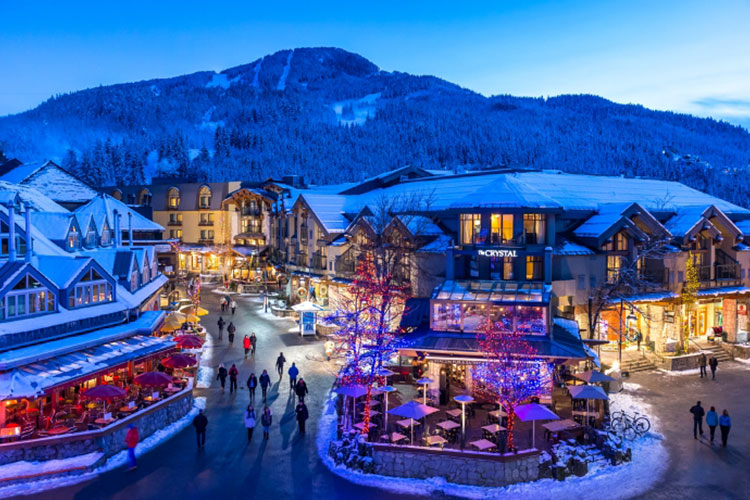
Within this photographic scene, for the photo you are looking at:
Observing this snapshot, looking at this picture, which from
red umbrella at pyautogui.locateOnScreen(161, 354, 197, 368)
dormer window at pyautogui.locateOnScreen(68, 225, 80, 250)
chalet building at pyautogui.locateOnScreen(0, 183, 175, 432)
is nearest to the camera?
chalet building at pyautogui.locateOnScreen(0, 183, 175, 432)

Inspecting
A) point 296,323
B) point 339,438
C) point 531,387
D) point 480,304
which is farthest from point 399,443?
point 296,323

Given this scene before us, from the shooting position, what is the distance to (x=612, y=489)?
19.1 metres

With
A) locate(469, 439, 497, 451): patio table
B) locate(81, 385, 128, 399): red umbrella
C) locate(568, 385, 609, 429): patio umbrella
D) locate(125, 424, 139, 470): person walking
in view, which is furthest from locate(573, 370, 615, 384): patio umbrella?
locate(81, 385, 128, 399): red umbrella

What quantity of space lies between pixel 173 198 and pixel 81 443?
67535 mm

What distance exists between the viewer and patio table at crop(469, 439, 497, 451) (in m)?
20.6

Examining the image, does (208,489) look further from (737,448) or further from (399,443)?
(737,448)

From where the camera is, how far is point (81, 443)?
20.6 meters

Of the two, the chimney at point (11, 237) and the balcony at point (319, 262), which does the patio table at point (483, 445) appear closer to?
the chimney at point (11, 237)

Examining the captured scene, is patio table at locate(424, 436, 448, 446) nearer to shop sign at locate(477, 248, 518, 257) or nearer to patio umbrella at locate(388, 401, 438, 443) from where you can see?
patio umbrella at locate(388, 401, 438, 443)

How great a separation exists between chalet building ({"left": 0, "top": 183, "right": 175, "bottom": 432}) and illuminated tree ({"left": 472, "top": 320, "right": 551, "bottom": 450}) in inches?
617

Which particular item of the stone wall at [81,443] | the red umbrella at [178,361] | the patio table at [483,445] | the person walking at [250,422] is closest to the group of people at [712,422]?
→ the patio table at [483,445]

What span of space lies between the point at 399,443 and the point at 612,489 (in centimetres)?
767

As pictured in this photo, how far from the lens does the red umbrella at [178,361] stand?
1072 inches

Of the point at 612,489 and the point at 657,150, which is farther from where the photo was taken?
the point at 657,150
